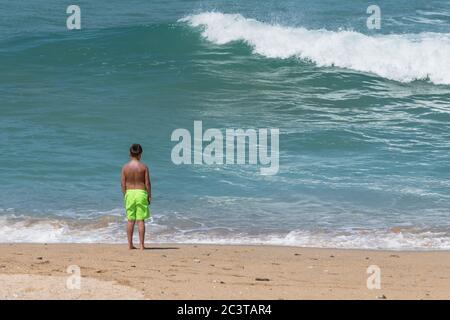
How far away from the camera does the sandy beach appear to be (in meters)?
7.83

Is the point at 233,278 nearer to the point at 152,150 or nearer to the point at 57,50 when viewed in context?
the point at 152,150

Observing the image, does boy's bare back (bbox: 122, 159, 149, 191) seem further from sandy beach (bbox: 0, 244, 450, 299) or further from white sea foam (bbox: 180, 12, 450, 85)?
white sea foam (bbox: 180, 12, 450, 85)

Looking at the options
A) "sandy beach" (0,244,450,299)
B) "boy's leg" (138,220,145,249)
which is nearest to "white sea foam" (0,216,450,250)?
"sandy beach" (0,244,450,299)

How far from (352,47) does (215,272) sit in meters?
15.0

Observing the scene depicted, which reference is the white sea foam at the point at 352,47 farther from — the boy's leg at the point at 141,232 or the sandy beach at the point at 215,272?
the boy's leg at the point at 141,232

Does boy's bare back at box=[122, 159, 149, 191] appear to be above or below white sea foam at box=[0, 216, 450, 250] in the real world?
above

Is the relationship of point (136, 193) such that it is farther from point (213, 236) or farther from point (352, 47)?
point (352, 47)

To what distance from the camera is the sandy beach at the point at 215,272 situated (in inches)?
308

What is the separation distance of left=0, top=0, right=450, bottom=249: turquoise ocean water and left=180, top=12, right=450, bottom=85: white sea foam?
0.16ft

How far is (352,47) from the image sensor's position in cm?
2295

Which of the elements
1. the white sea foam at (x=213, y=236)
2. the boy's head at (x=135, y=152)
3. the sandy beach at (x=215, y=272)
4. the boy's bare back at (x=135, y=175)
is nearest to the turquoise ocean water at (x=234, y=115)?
the white sea foam at (x=213, y=236)
